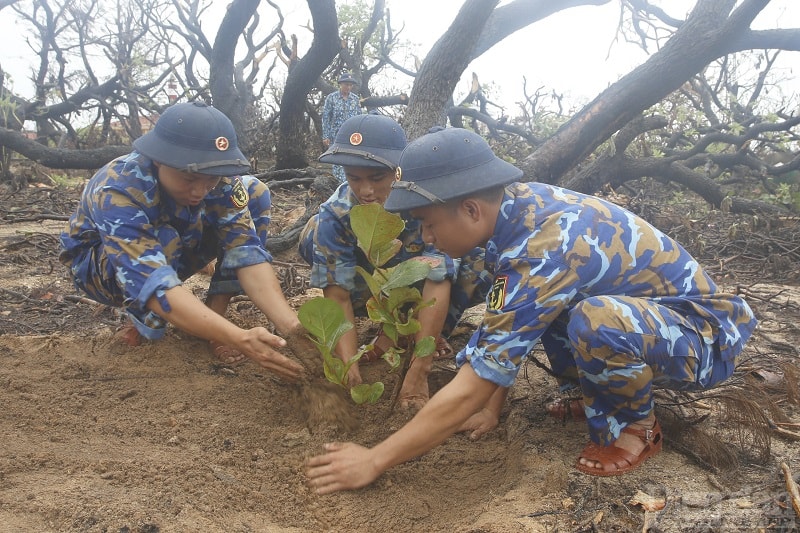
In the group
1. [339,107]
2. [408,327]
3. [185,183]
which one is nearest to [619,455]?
[408,327]

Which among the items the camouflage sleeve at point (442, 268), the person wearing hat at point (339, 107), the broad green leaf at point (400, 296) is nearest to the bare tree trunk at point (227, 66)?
the person wearing hat at point (339, 107)

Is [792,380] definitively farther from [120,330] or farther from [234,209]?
[120,330]

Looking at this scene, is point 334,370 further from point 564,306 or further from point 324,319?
point 564,306

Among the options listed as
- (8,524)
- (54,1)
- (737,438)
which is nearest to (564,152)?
(737,438)

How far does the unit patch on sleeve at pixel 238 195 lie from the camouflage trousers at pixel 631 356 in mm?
1553

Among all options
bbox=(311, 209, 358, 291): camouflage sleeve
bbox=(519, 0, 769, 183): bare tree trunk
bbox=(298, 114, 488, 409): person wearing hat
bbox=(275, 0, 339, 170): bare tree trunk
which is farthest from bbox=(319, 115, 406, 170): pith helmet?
bbox=(275, 0, 339, 170): bare tree trunk

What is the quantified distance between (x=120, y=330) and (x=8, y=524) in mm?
1429

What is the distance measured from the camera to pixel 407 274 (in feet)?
6.15

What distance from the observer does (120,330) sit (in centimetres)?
292

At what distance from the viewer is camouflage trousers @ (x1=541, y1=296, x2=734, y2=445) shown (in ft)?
5.66

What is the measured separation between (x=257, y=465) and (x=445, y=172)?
1.02m

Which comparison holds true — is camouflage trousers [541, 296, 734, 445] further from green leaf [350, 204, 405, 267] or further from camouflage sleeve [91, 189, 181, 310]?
camouflage sleeve [91, 189, 181, 310]

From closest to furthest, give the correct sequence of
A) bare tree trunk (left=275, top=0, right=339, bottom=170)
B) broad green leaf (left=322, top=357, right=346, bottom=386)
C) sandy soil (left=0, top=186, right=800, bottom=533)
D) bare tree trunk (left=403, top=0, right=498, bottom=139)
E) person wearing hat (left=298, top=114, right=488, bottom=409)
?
sandy soil (left=0, top=186, right=800, bottom=533) < broad green leaf (left=322, top=357, right=346, bottom=386) < person wearing hat (left=298, top=114, right=488, bottom=409) < bare tree trunk (left=403, top=0, right=498, bottom=139) < bare tree trunk (left=275, top=0, right=339, bottom=170)

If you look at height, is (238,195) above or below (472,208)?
below
